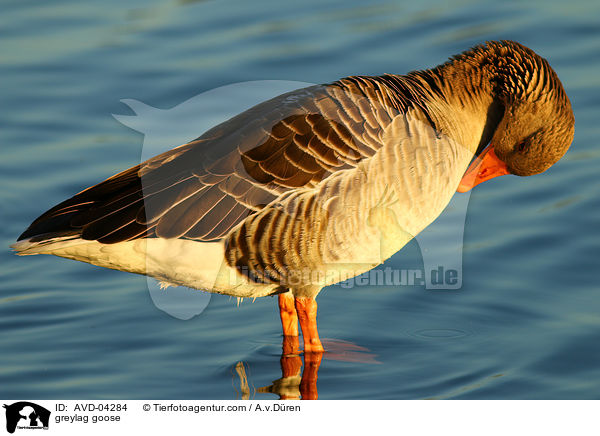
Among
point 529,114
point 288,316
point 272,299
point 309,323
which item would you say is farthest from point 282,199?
point 529,114

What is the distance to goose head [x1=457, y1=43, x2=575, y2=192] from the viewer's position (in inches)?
248

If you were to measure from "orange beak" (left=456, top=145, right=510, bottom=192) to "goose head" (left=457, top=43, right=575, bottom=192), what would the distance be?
0.23 ft

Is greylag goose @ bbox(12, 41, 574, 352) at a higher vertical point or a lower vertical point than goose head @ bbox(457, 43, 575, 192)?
lower

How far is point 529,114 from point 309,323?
7.42 feet

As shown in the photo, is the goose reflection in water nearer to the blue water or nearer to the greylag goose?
the blue water

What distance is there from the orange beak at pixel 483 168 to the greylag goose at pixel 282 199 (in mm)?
447

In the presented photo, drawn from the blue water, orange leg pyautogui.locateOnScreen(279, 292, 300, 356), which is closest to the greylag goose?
orange leg pyautogui.locateOnScreen(279, 292, 300, 356)

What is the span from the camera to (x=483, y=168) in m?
6.66
